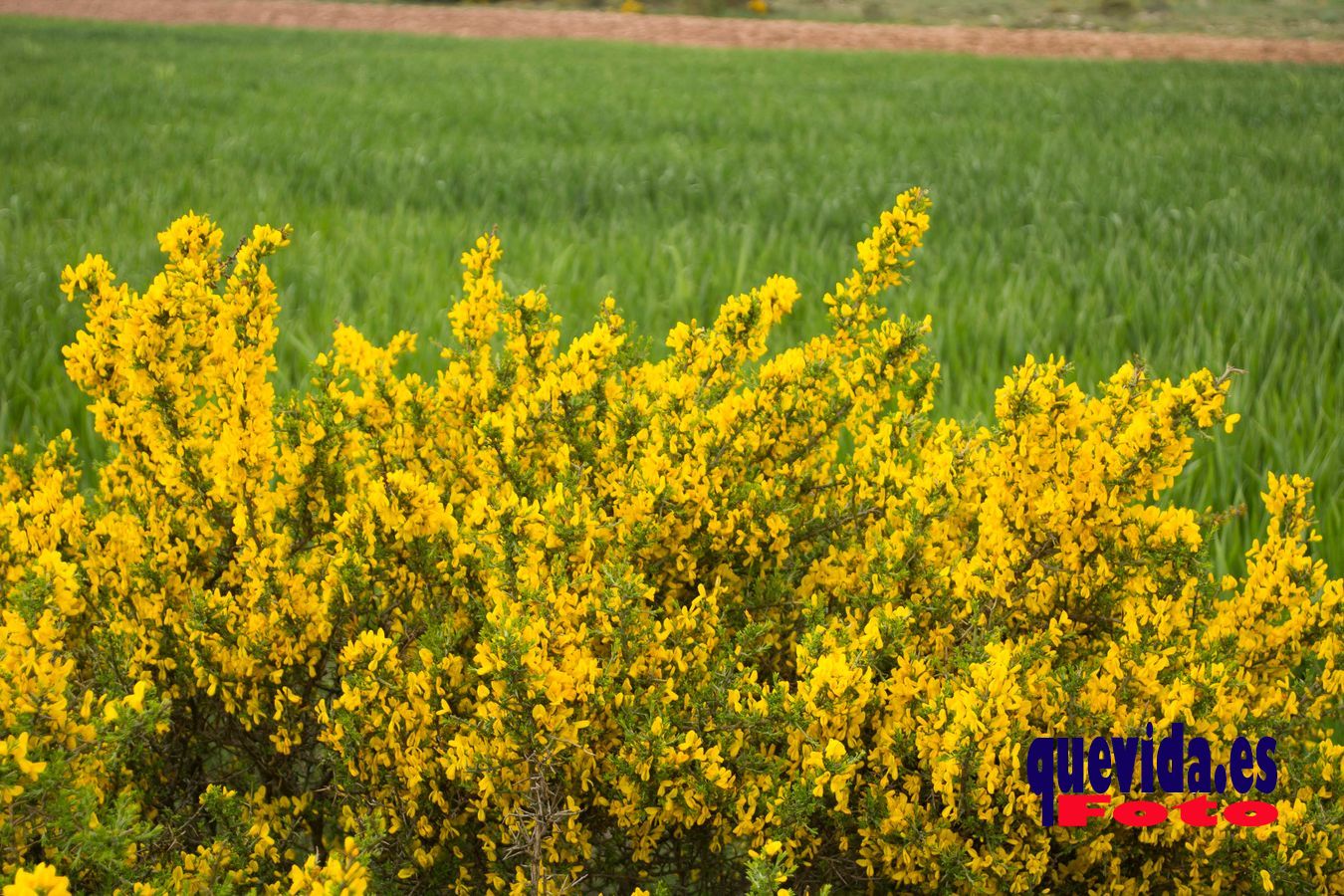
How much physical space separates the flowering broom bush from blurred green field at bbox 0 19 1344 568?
4.48 feet

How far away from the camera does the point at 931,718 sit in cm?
134

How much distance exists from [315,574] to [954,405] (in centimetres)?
238

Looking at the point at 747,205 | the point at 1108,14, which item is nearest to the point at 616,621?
the point at 747,205

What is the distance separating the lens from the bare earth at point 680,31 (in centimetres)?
2117

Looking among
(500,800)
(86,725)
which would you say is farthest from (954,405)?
(86,725)

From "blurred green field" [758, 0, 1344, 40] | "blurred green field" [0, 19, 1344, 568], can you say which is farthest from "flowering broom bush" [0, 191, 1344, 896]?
"blurred green field" [758, 0, 1344, 40]

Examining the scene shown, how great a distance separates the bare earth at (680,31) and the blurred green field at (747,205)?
31.3ft

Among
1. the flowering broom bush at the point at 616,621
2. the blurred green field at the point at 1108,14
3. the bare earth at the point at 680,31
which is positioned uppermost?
the blurred green field at the point at 1108,14

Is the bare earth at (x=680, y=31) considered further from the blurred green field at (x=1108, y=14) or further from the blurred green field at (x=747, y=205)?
the blurred green field at (x=747, y=205)

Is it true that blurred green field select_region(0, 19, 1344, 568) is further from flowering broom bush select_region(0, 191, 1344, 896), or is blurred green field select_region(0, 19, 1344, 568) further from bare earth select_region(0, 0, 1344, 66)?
bare earth select_region(0, 0, 1344, 66)

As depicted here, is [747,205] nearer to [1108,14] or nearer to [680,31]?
[680,31]

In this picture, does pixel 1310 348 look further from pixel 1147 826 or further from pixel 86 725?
pixel 86 725

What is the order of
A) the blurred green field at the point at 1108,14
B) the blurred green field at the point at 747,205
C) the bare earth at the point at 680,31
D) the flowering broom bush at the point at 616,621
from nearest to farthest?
the flowering broom bush at the point at 616,621
the blurred green field at the point at 747,205
the bare earth at the point at 680,31
the blurred green field at the point at 1108,14

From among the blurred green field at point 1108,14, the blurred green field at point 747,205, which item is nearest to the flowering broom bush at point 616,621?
the blurred green field at point 747,205
